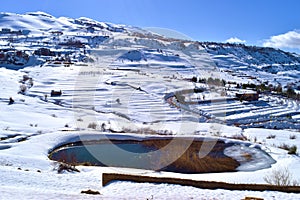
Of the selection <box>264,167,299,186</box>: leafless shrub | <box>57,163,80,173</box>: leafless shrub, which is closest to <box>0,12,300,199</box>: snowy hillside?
<box>57,163,80,173</box>: leafless shrub

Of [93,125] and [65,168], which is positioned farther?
[93,125]

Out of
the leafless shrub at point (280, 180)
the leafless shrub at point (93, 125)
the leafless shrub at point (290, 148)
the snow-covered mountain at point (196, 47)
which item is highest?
the snow-covered mountain at point (196, 47)

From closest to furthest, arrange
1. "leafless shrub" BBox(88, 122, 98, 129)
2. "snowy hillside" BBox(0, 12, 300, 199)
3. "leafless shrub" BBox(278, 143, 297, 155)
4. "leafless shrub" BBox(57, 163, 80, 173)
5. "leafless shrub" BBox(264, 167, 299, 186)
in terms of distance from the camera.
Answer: "snowy hillside" BBox(0, 12, 300, 199) → "leafless shrub" BBox(264, 167, 299, 186) → "leafless shrub" BBox(57, 163, 80, 173) → "leafless shrub" BBox(278, 143, 297, 155) → "leafless shrub" BBox(88, 122, 98, 129)

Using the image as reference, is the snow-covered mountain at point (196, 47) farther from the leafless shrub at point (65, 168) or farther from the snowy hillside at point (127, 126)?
the leafless shrub at point (65, 168)

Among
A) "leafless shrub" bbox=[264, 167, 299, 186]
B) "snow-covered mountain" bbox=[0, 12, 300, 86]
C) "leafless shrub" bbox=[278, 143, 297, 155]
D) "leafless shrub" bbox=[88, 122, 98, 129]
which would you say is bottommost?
"leafless shrub" bbox=[264, 167, 299, 186]

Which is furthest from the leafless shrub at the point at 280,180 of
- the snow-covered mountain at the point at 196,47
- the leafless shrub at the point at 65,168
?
the snow-covered mountain at the point at 196,47

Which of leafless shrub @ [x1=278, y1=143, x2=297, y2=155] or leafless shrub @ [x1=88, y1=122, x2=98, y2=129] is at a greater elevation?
leafless shrub @ [x1=88, y1=122, x2=98, y2=129]

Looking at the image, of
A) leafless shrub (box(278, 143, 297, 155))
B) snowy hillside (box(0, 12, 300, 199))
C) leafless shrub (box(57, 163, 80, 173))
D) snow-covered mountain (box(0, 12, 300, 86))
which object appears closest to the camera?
snowy hillside (box(0, 12, 300, 199))

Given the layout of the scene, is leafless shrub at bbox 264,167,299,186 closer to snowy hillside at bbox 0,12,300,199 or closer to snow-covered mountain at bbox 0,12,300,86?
snowy hillside at bbox 0,12,300,199

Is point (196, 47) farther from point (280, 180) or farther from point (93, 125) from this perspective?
point (280, 180)

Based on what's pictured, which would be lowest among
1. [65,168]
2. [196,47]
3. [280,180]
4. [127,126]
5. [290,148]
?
[280,180]

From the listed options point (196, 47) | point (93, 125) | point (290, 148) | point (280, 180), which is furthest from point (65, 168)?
point (196, 47)

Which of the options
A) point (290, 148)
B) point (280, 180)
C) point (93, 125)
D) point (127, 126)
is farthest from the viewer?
point (127, 126)

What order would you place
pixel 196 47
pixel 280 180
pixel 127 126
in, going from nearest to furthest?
pixel 280 180, pixel 127 126, pixel 196 47
